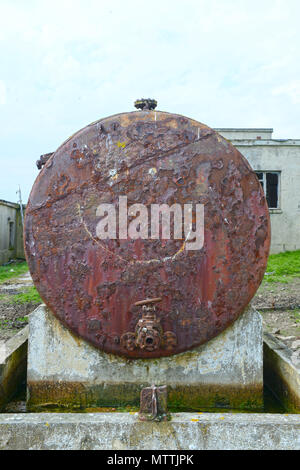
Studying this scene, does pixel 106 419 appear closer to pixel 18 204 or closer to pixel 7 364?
pixel 7 364

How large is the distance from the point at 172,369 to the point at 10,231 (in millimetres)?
14950

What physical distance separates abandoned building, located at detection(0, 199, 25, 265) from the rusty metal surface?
13147 millimetres

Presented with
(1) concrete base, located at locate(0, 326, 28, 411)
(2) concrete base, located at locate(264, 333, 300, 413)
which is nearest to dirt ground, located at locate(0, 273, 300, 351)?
(2) concrete base, located at locate(264, 333, 300, 413)

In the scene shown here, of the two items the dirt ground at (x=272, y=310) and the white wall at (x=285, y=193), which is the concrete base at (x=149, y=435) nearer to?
the dirt ground at (x=272, y=310)

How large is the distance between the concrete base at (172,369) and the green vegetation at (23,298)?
449cm

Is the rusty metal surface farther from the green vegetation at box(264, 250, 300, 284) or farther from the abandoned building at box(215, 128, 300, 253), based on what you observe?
the abandoned building at box(215, 128, 300, 253)

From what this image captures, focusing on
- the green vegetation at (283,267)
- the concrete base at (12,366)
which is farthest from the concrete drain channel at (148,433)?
the green vegetation at (283,267)

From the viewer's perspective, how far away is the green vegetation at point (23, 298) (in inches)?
269

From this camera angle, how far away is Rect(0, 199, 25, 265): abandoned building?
585 inches

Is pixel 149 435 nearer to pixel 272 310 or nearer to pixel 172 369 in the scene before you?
pixel 172 369

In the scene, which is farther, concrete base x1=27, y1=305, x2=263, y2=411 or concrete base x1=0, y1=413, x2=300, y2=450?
concrete base x1=27, y1=305, x2=263, y2=411

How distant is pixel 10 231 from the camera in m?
16.1

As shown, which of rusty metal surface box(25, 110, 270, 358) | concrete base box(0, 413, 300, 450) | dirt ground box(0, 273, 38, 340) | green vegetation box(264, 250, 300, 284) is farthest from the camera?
green vegetation box(264, 250, 300, 284)
